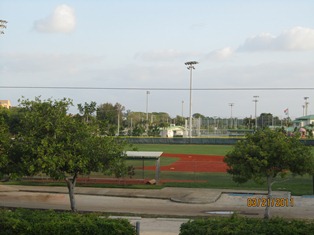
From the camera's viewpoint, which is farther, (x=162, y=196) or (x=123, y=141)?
(x=162, y=196)

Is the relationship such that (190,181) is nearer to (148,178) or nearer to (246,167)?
(148,178)

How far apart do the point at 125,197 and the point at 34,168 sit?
30.5 ft

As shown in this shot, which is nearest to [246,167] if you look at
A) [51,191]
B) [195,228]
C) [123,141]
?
[123,141]

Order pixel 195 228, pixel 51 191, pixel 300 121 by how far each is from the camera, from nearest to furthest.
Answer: pixel 195 228
pixel 51 191
pixel 300 121

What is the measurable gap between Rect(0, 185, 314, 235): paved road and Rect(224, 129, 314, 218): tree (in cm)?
335

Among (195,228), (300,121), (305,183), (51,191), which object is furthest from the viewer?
(300,121)

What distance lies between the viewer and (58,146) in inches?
719

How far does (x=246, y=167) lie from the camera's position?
18375 mm

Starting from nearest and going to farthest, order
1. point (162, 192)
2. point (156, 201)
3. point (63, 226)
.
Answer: point (63, 226) → point (156, 201) → point (162, 192)

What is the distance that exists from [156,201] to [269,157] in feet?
28.1

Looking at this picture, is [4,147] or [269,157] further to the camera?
[4,147]

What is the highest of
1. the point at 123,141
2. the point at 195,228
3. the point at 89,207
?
the point at 123,141
